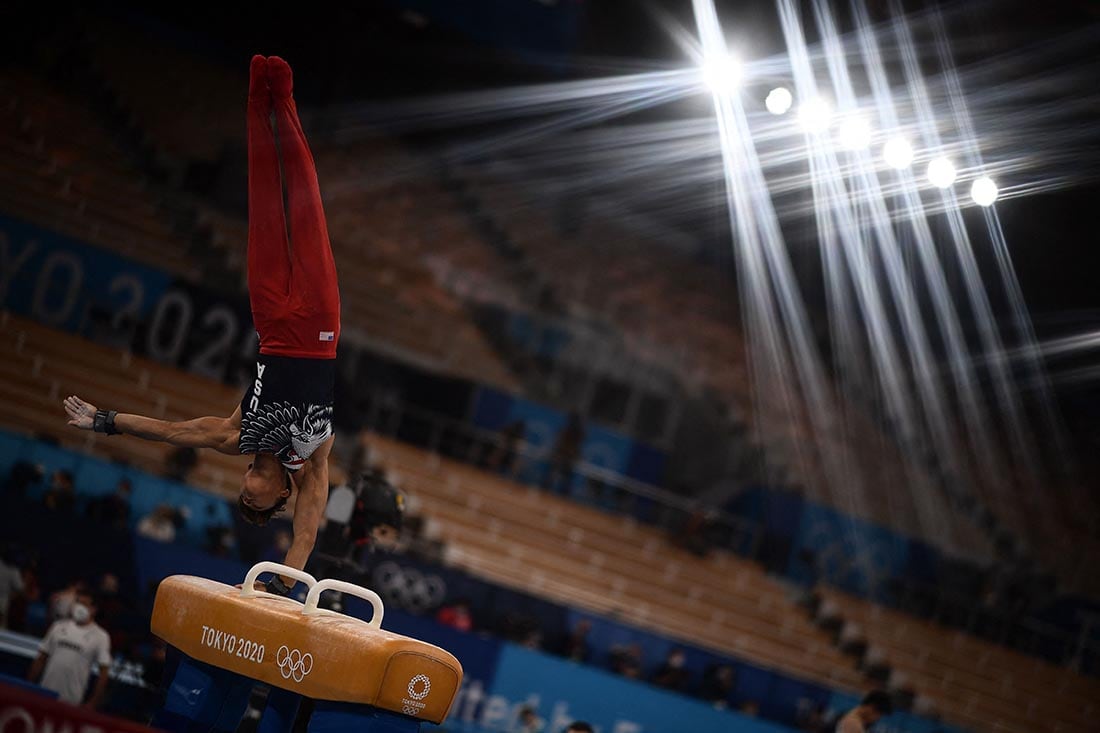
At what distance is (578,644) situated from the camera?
11.3 meters

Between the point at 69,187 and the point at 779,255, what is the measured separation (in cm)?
960

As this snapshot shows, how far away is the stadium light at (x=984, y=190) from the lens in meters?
10.6

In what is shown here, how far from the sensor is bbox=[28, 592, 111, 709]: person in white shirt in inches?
293

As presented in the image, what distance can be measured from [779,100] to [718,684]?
18.7 feet

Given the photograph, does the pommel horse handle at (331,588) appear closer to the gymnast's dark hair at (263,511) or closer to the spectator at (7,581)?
the gymnast's dark hair at (263,511)

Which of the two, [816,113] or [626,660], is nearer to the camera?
[816,113]

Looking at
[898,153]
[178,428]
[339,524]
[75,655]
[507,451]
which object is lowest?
[75,655]

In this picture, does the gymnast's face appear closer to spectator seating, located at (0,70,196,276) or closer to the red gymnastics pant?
the red gymnastics pant

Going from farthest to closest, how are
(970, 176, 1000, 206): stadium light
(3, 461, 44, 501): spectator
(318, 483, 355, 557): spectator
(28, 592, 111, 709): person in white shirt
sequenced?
(970, 176, 1000, 206): stadium light
(3, 461, 44, 501): spectator
(28, 592, 111, 709): person in white shirt
(318, 483, 355, 557): spectator

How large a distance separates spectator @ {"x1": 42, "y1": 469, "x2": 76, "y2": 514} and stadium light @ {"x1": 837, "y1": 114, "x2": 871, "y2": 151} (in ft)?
25.7

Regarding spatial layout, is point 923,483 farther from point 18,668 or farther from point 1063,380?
point 18,668

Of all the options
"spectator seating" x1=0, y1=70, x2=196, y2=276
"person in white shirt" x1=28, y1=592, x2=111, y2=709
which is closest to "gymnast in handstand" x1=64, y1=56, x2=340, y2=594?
"person in white shirt" x1=28, y1=592, x2=111, y2=709

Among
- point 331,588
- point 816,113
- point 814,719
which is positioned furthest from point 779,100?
point 331,588

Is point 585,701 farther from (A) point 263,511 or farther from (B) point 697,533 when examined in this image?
(A) point 263,511
